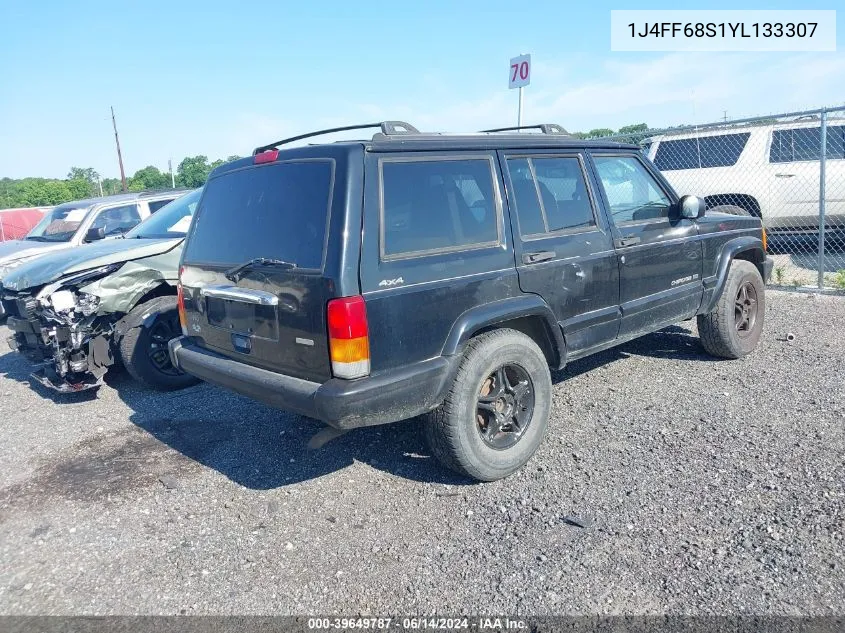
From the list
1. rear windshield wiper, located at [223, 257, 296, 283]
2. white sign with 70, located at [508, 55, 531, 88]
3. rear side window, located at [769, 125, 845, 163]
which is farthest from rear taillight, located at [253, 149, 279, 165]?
rear side window, located at [769, 125, 845, 163]

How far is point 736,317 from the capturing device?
541cm

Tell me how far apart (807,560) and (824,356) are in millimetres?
3227

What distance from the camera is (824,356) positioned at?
5332mm

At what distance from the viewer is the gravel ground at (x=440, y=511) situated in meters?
2.68

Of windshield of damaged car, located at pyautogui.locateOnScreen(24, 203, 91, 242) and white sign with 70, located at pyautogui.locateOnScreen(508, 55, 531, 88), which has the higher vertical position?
white sign with 70, located at pyautogui.locateOnScreen(508, 55, 531, 88)

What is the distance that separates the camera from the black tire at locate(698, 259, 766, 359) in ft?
16.9

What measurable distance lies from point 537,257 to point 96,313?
3621 millimetres

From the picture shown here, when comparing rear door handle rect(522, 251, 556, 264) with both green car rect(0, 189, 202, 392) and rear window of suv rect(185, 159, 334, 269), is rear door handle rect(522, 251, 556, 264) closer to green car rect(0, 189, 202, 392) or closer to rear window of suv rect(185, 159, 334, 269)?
rear window of suv rect(185, 159, 334, 269)

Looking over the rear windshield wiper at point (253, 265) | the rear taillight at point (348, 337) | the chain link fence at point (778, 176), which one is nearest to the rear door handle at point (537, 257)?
the rear taillight at point (348, 337)

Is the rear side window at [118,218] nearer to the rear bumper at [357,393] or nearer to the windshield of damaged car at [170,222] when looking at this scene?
the windshield of damaged car at [170,222]

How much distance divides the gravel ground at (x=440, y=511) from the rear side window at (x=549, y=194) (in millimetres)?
1372

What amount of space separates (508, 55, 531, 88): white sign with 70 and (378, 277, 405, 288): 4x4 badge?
685 centimetres

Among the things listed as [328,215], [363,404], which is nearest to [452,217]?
[328,215]

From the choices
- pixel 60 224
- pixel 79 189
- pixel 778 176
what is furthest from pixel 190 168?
pixel 778 176
